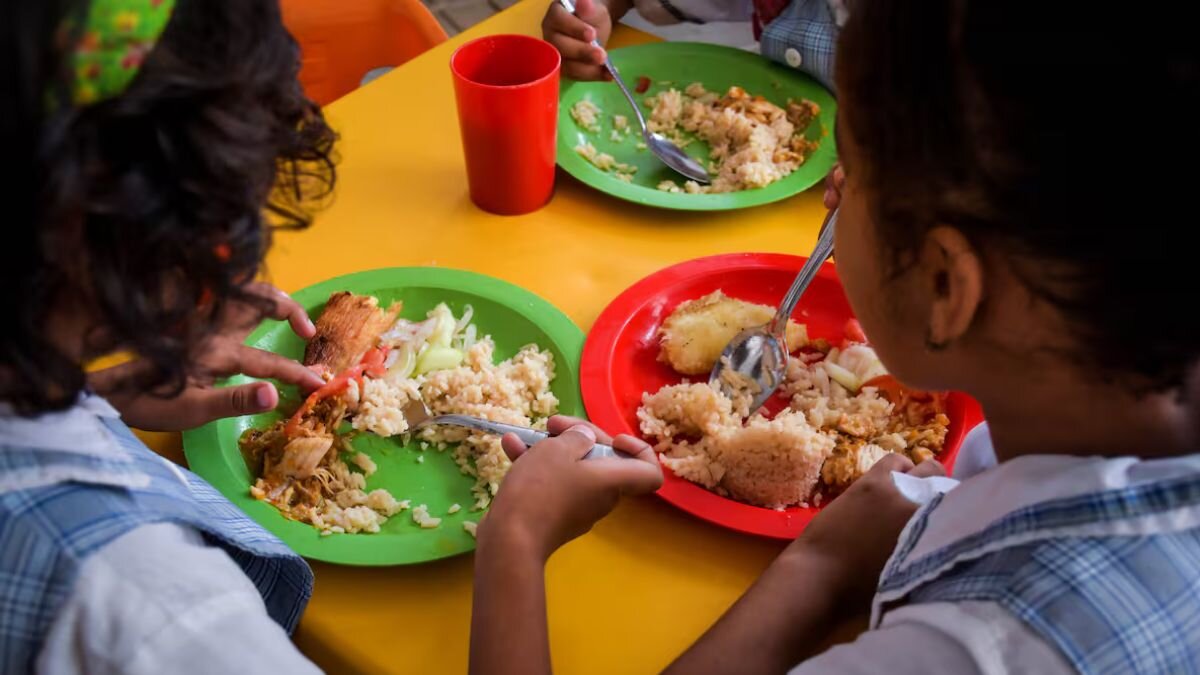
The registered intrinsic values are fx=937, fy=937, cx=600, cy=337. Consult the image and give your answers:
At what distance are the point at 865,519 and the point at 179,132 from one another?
642 millimetres

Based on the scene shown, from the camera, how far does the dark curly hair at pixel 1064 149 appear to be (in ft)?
1.60

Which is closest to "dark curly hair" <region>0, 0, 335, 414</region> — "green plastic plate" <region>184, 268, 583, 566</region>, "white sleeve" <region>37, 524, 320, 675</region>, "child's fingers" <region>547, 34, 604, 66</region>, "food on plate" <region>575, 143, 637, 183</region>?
"white sleeve" <region>37, 524, 320, 675</region>

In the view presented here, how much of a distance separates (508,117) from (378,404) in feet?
1.31

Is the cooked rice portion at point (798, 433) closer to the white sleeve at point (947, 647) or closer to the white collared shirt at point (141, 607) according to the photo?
the white sleeve at point (947, 647)

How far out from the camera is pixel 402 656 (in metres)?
0.78

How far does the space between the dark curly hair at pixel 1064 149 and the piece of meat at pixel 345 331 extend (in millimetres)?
622

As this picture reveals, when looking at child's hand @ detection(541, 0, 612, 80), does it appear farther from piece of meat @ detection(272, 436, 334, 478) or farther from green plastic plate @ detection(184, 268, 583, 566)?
piece of meat @ detection(272, 436, 334, 478)

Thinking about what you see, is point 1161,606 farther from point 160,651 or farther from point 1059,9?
point 160,651

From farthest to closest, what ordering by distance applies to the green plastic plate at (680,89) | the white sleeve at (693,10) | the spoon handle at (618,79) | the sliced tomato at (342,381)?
the white sleeve at (693,10)
the spoon handle at (618,79)
the green plastic plate at (680,89)
the sliced tomato at (342,381)

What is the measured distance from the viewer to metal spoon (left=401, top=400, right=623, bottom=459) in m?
0.90

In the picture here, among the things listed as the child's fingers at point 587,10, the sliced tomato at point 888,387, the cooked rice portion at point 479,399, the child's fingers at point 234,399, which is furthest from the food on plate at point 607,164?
the child's fingers at point 234,399

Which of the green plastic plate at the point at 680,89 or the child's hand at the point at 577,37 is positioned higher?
the child's hand at the point at 577,37

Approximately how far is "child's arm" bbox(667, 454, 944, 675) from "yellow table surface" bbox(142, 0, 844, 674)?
4 centimetres

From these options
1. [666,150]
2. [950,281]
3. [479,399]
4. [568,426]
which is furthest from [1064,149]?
[666,150]
